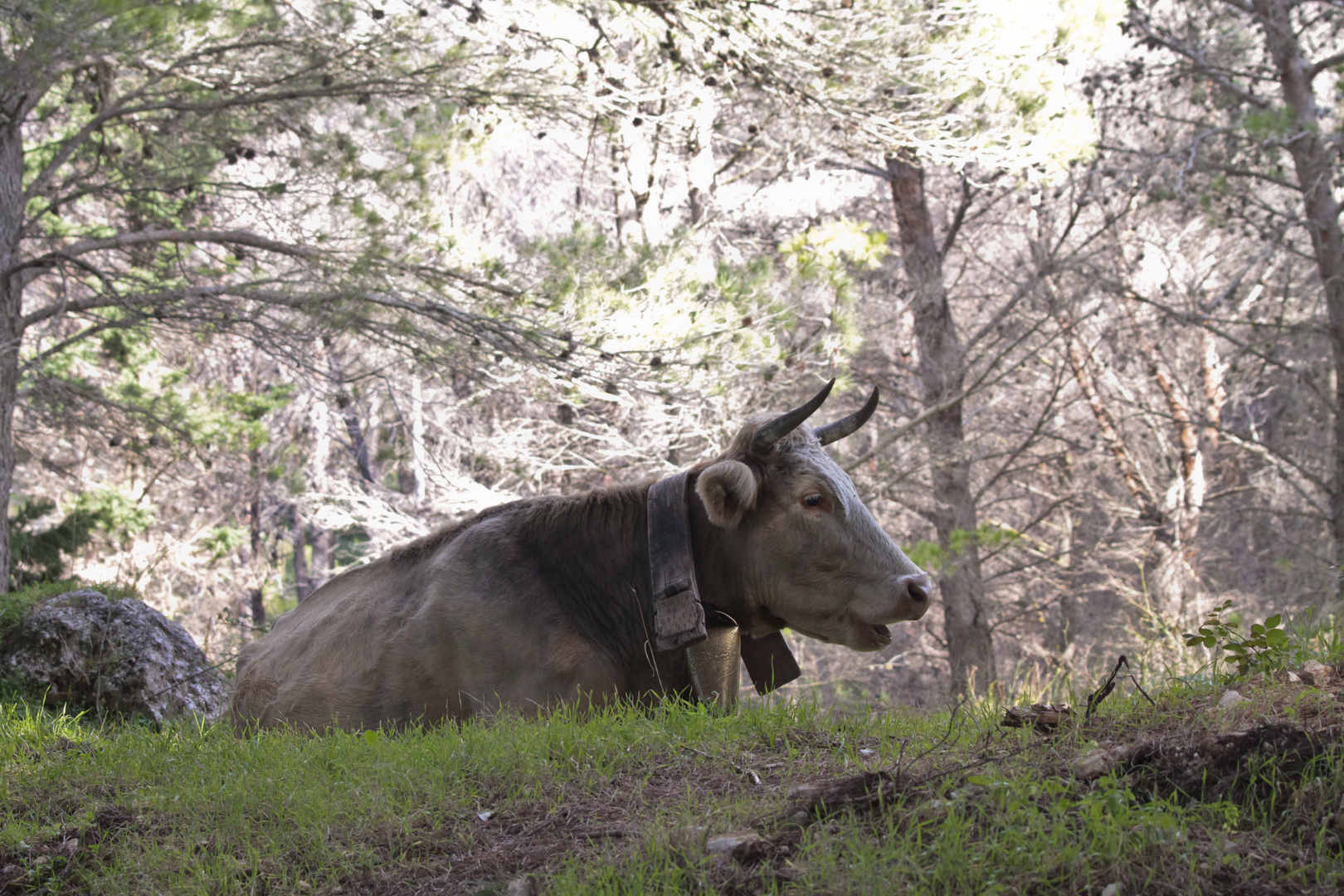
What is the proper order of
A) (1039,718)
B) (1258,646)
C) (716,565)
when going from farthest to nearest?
(716,565) < (1258,646) < (1039,718)

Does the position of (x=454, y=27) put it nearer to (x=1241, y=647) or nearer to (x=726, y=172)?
(x=726, y=172)

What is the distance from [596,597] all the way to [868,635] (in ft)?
4.10

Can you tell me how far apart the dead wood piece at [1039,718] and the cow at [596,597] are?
103cm

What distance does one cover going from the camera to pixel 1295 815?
8.18 ft

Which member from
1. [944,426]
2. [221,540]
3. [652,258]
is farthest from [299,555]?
[652,258]

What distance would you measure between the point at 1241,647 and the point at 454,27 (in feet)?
38.6

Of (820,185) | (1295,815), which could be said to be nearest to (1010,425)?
(820,185)

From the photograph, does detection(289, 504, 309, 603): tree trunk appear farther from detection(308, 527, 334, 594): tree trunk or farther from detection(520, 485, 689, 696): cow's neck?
detection(520, 485, 689, 696): cow's neck

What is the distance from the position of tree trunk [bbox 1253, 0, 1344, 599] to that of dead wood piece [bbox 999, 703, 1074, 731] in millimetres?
9895

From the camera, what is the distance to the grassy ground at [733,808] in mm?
2381

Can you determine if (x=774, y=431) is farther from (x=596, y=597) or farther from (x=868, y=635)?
(x=596, y=597)

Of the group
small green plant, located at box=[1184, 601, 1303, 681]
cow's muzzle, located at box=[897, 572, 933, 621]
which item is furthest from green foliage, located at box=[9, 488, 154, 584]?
small green plant, located at box=[1184, 601, 1303, 681]

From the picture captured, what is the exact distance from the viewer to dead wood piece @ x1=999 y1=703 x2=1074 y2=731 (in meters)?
3.24

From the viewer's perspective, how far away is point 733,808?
9.25ft
